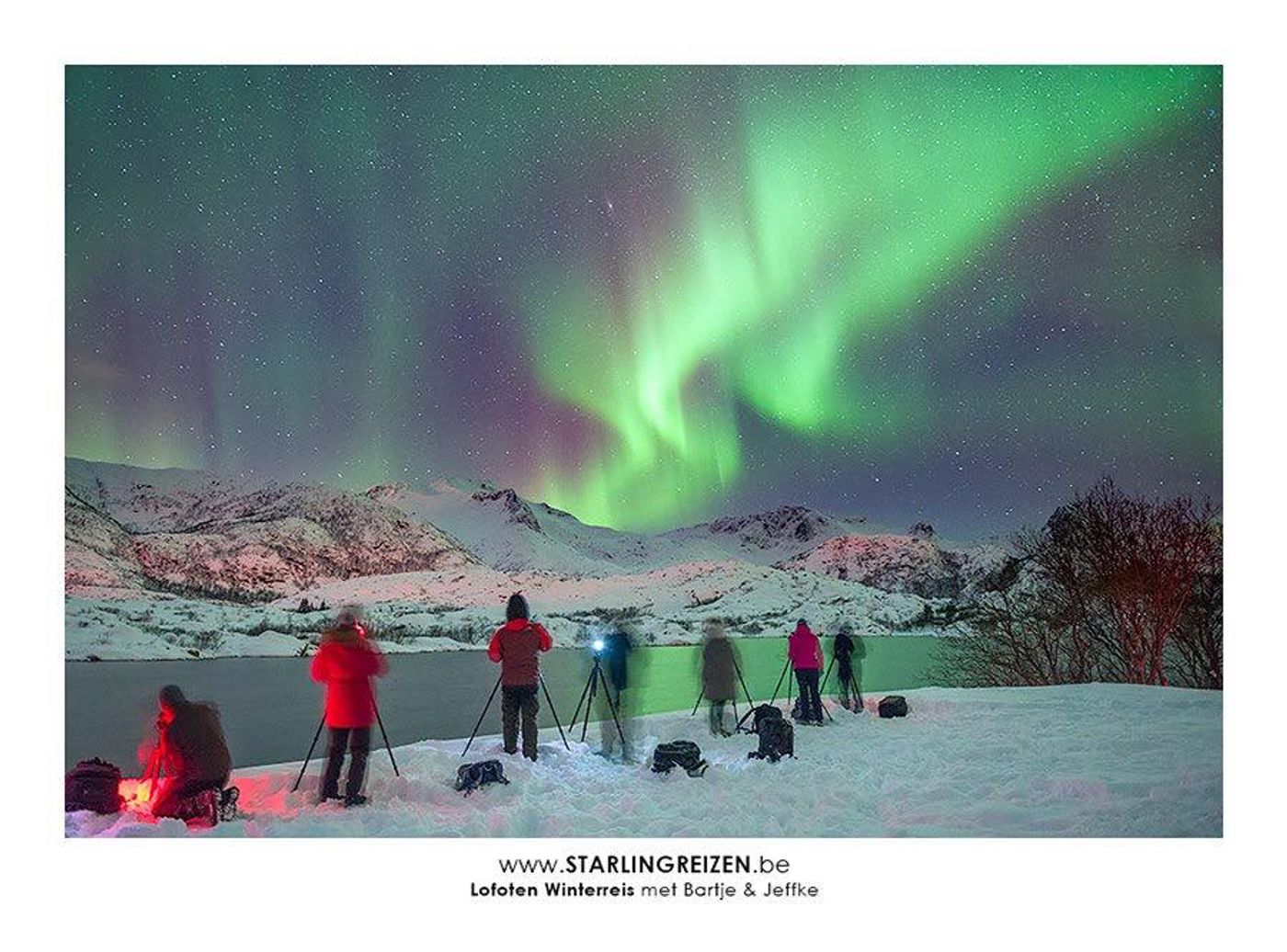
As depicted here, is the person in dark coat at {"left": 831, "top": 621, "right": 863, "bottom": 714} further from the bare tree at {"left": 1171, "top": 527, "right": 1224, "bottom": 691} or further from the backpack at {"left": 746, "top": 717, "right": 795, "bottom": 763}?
the bare tree at {"left": 1171, "top": 527, "right": 1224, "bottom": 691}

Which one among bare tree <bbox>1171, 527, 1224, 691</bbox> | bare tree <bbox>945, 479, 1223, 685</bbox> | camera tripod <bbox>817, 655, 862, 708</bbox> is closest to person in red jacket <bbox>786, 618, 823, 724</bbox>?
camera tripod <bbox>817, 655, 862, 708</bbox>

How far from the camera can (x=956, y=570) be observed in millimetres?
13727

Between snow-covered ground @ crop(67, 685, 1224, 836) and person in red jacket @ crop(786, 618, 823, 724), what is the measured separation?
77 centimetres

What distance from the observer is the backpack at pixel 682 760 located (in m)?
6.80

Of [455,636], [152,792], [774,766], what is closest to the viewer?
[152,792]

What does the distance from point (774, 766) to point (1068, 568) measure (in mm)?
6474

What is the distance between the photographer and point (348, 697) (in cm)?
584

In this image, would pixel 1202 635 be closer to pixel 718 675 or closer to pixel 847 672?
pixel 847 672

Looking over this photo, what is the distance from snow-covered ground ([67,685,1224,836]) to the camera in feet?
19.9

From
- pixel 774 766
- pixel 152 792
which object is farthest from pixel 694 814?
pixel 152 792

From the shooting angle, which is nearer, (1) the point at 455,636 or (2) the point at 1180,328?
(2) the point at 1180,328

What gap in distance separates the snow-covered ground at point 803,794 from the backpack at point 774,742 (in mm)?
105
